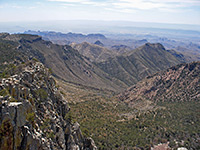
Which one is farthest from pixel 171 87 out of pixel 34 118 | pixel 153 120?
pixel 34 118

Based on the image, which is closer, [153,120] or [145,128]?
[145,128]

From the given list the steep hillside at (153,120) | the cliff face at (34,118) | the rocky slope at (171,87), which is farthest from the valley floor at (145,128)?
the rocky slope at (171,87)

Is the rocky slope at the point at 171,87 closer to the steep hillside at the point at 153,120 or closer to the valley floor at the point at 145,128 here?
the steep hillside at the point at 153,120

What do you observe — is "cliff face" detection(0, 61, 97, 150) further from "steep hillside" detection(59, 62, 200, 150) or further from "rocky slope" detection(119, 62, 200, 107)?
"rocky slope" detection(119, 62, 200, 107)

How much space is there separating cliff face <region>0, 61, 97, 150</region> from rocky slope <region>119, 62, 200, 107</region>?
8828 centimetres

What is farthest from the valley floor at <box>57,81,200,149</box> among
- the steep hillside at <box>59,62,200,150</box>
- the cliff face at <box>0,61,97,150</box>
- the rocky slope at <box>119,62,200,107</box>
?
the rocky slope at <box>119,62,200,107</box>

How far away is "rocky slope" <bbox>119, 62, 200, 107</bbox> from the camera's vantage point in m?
115

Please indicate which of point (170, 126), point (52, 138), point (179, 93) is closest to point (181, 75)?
point (179, 93)

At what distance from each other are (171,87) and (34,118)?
119 m

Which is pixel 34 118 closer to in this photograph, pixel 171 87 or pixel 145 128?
pixel 145 128

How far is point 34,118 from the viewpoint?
27531mm

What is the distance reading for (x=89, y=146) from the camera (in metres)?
41.2

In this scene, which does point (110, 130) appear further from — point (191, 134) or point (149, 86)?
point (149, 86)

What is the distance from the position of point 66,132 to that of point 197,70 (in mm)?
123173
